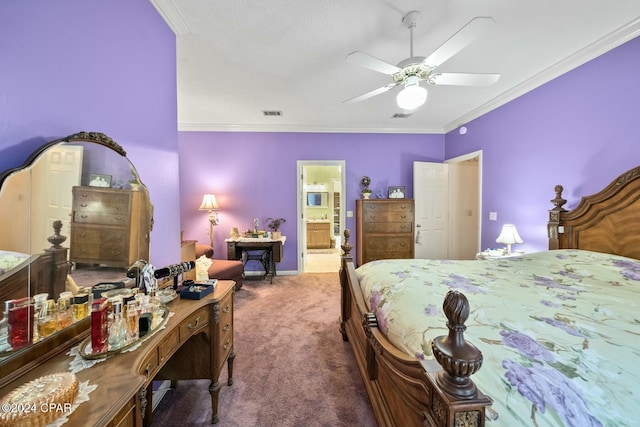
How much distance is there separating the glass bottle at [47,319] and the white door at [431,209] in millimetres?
4496

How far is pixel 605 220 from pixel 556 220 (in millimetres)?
374

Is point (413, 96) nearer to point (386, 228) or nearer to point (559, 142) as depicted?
point (559, 142)

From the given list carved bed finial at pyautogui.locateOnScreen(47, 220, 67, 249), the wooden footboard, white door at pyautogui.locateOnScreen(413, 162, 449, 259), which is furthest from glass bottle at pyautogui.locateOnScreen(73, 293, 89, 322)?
white door at pyautogui.locateOnScreen(413, 162, 449, 259)

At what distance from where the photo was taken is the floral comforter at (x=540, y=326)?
72 cm

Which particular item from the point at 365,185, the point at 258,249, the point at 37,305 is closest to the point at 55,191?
the point at 37,305

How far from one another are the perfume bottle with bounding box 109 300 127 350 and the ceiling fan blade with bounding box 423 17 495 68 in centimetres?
216

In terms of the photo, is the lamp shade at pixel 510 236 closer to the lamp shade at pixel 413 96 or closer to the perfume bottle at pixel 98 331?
the lamp shade at pixel 413 96

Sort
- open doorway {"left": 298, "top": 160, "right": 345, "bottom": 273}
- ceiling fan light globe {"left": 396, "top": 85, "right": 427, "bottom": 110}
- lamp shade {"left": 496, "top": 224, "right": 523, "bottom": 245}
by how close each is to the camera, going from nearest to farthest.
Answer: ceiling fan light globe {"left": 396, "top": 85, "right": 427, "bottom": 110} → lamp shade {"left": 496, "top": 224, "right": 523, "bottom": 245} → open doorway {"left": 298, "top": 160, "right": 345, "bottom": 273}

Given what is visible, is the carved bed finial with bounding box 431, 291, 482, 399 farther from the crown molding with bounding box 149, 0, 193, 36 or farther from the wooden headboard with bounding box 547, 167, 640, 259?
the crown molding with bounding box 149, 0, 193, 36

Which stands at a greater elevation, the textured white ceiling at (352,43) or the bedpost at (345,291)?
the textured white ceiling at (352,43)

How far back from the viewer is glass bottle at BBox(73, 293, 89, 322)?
1.02m

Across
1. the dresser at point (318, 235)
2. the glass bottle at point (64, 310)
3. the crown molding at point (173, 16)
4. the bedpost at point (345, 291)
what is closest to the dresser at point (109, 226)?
the glass bottle at point (64, 310)

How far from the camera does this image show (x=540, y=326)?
1.10m

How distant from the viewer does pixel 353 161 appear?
464 cm
